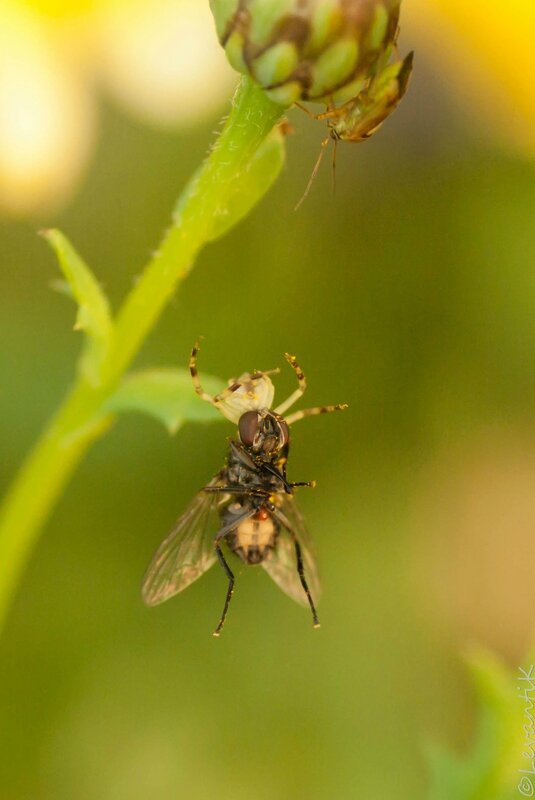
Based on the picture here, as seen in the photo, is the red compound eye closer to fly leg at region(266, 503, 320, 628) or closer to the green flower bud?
fly leg at region(266, 503, 320, 628)

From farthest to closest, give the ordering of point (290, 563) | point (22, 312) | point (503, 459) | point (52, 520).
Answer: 1. point (503, 459)
2. point (22, 312)
3. point (52, 520)
4. point (290, 563)

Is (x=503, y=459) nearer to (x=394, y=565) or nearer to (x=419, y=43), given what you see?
(x=394, y=565)

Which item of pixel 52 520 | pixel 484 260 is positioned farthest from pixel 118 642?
pixel 484 260

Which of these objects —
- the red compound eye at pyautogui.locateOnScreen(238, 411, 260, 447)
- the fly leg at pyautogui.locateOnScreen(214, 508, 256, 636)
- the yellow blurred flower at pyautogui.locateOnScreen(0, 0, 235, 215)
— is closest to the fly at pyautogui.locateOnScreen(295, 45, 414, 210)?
the red compound eye at pyautogui.locateOnScreen(238, 411, 260, 447)

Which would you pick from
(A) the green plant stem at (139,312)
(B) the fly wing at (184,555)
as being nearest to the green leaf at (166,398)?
(A) the green plant stem at (139,312)

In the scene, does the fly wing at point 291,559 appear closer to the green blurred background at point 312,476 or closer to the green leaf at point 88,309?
the green leaf at point 88,309
